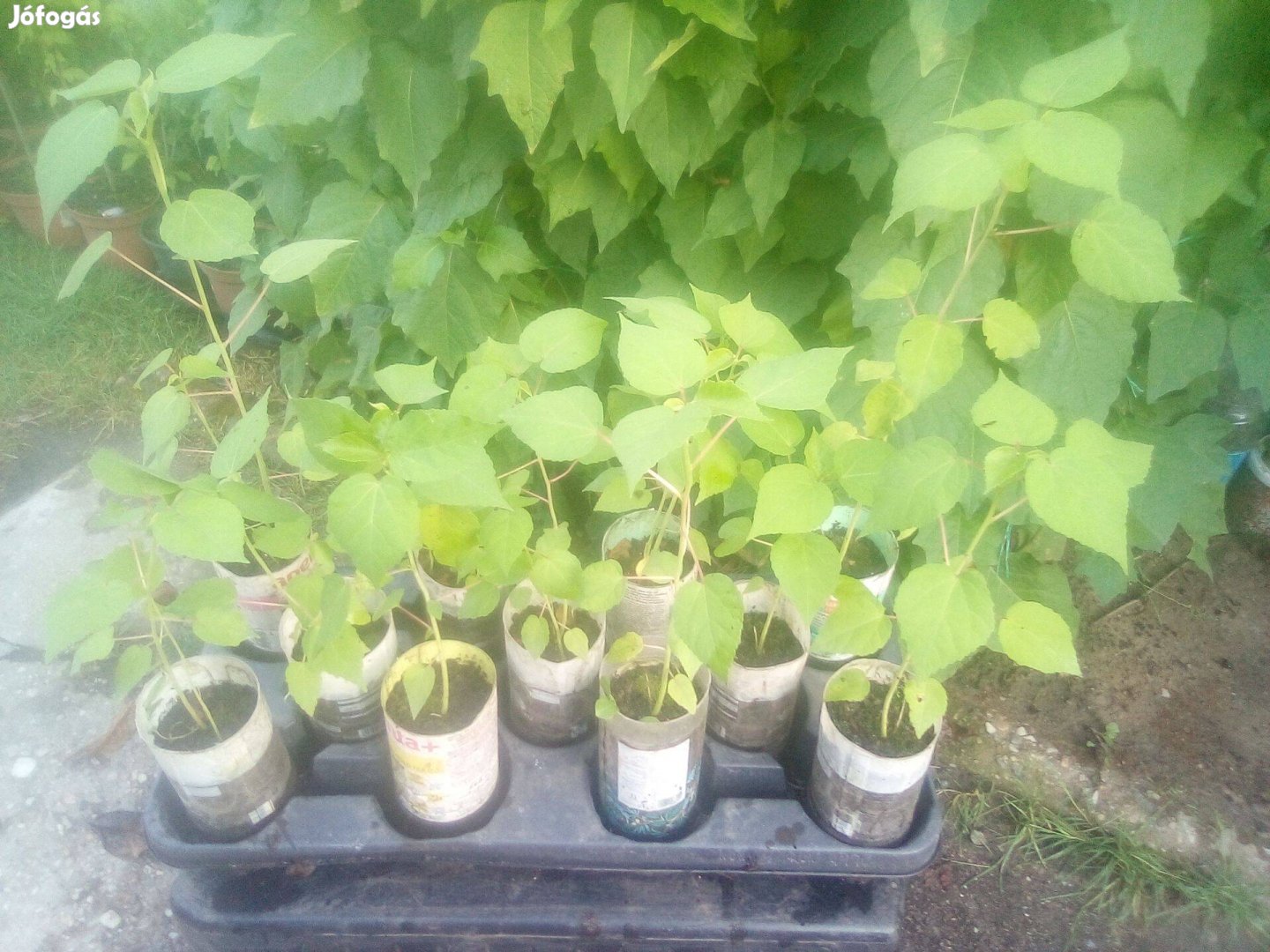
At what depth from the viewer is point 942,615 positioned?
0.69m

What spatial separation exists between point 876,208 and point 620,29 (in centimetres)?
41

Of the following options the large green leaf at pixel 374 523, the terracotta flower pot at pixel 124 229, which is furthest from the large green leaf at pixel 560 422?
the terracotta flower pot at pixel 124 229

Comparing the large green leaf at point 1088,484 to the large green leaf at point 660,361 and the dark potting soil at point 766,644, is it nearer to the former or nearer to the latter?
the large green leaf at point 660,361

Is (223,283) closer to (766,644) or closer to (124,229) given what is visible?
(124,229)

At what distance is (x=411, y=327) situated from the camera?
3.86 ft

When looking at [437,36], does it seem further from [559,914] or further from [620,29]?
[559,914]

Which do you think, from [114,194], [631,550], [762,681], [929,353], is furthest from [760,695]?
[114,194]

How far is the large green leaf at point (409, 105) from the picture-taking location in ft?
3.33

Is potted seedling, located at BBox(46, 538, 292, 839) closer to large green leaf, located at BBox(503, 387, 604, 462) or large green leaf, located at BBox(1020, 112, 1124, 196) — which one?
large green leaf, located at BBox(503, 387, 604, 462)

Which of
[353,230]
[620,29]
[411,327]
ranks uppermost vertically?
[620,29]

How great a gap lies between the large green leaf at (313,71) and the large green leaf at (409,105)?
28 millimetres

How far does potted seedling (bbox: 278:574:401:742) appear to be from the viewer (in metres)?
0.80

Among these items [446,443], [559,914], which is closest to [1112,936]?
[559,914]

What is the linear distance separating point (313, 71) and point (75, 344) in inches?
76.2
